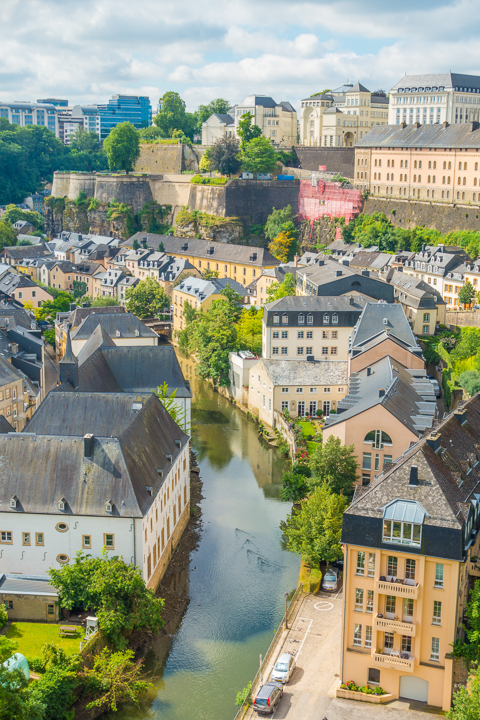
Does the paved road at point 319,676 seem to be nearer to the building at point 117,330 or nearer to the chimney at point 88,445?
the chimney at point 88,445

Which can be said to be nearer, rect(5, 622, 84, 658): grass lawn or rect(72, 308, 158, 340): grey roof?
rect(5, 622, 84, 658): grass lawn

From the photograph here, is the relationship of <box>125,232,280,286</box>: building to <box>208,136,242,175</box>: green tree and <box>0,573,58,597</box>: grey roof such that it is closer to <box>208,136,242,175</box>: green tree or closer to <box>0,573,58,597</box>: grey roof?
<box>208,136,242,175</box>: green tree

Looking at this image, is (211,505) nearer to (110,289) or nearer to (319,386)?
(319,386)

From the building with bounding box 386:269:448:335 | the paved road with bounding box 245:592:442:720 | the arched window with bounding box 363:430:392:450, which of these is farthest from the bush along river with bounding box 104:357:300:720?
the building with bounding box 386:269:448:335

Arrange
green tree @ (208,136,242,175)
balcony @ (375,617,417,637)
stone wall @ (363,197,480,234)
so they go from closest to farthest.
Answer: balcony @ (375,617,417,637) < stone wall @ (363,197,480,234) < green tree @ (208,136,242,175)

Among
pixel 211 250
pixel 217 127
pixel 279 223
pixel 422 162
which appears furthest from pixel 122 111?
pixel 422 162

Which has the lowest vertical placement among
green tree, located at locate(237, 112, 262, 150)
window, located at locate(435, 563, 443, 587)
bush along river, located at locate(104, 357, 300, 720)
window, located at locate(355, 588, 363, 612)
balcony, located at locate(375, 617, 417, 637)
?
bush along river, located at locate(104, 357, 300, 720)

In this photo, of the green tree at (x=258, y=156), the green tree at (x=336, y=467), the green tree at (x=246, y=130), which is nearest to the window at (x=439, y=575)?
the green tree at (x=336, y=467)

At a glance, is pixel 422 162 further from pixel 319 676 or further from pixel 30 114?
pixel 30 114

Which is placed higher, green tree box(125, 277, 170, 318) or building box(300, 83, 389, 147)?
building box(300, 83, 389, 147)
